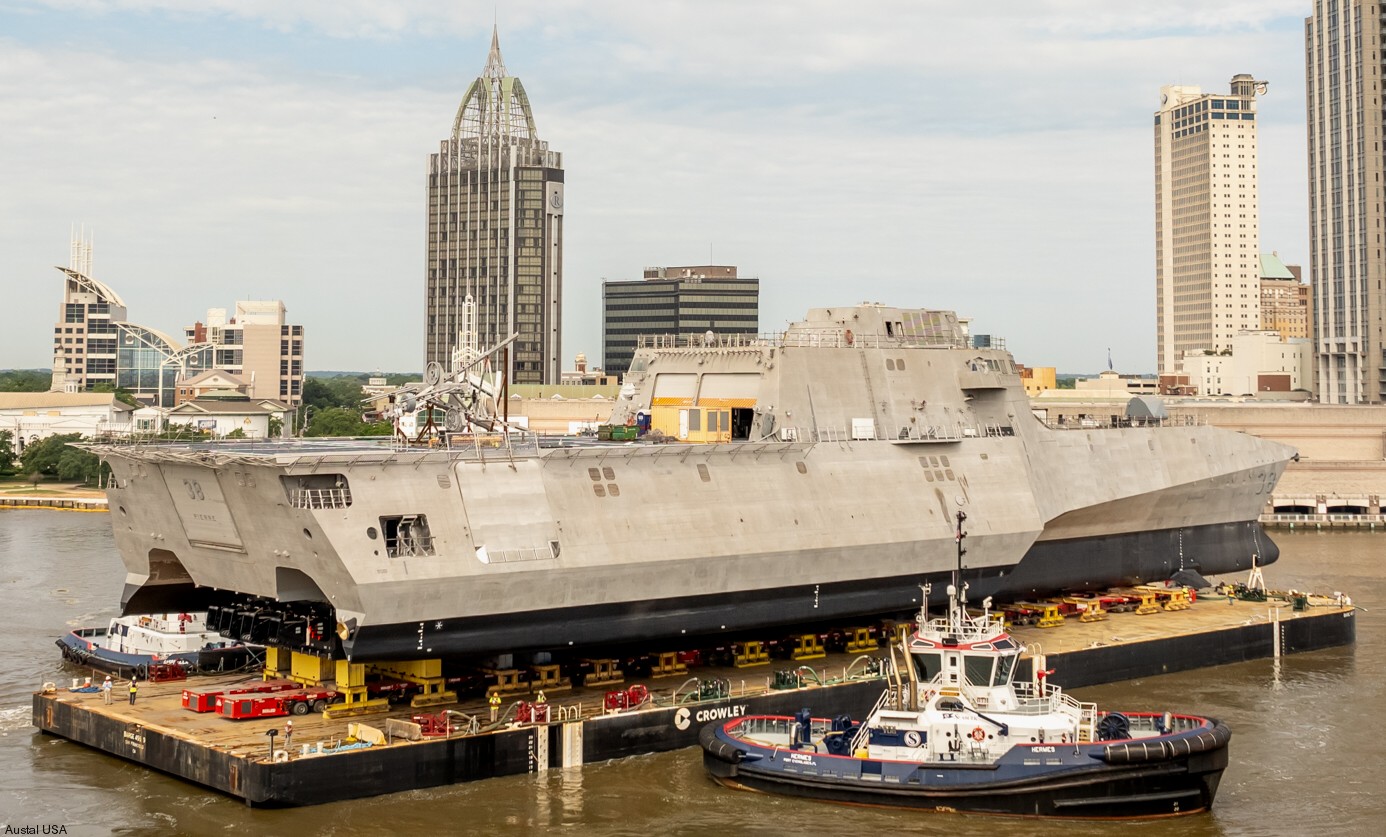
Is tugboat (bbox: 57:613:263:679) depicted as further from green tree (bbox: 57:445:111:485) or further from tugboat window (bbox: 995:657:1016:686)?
green tree (bbox: 57:445:111:485)

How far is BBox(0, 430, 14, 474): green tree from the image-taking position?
112m

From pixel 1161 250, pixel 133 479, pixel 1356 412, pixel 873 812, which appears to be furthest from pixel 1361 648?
pixel 1161 250

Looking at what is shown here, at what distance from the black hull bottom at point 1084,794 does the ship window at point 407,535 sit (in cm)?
905

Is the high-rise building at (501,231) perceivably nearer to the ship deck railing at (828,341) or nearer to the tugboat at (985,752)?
the ship deck railing at (828,341)

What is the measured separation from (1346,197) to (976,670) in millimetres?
110525

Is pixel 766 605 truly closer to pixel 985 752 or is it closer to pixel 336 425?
pixel 985 752

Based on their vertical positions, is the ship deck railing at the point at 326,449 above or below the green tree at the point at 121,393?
below

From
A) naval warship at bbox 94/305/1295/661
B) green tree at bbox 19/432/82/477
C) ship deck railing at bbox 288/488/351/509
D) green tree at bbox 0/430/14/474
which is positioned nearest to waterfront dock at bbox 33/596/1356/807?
naval warship at bbox 94/305/1295/661

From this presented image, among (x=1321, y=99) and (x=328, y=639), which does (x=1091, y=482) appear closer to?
(x=328, y=639)

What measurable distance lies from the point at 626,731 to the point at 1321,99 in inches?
4539

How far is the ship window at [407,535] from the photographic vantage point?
30141 millimetres

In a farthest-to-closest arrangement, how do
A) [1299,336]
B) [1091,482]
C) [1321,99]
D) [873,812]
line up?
1. [1299,336]
2. [1321,99]
3. [1091,482]
4. [873,812]

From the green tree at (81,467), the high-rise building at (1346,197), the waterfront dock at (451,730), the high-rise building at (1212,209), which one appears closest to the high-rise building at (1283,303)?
the high-rise building at (1212,209)

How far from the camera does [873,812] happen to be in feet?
91.1
